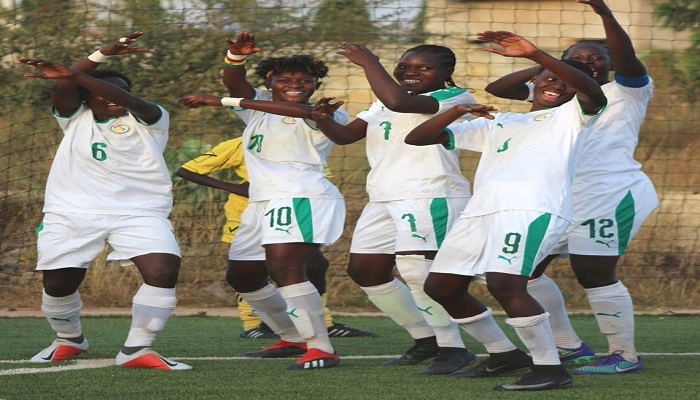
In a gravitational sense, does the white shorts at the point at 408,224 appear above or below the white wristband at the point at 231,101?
below

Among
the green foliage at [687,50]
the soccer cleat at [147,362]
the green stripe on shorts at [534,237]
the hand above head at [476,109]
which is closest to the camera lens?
the green stripe on shorts at [534,237]

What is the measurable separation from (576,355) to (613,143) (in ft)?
4.20

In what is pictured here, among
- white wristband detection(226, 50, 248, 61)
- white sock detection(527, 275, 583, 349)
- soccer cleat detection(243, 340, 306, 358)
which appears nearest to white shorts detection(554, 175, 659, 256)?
white sock detection(527, 275, 583, 349)

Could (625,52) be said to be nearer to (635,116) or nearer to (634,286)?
(635,116)

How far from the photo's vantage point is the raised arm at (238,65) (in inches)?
264

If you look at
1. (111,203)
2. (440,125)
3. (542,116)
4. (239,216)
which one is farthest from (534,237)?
(239,216)

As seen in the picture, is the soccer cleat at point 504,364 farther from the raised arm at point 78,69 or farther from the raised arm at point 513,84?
the raised arm at point 78,69

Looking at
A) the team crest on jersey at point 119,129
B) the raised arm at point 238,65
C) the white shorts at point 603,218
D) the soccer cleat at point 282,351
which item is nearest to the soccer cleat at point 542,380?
the white shorts at point 603,218

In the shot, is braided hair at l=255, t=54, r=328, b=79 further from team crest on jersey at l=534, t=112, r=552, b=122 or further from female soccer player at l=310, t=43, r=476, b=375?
team crest on jersey at l=534, t=112, r=552, b=122

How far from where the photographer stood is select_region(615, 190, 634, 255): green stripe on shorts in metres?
6.50

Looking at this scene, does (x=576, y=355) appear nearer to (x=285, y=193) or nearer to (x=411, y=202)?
(x=411, y=202)

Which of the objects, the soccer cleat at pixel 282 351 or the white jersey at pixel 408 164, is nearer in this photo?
the white jersey at pixel 408 164

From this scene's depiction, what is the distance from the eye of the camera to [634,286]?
11.4 m

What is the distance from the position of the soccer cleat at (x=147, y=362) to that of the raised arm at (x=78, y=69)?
1.40 m
